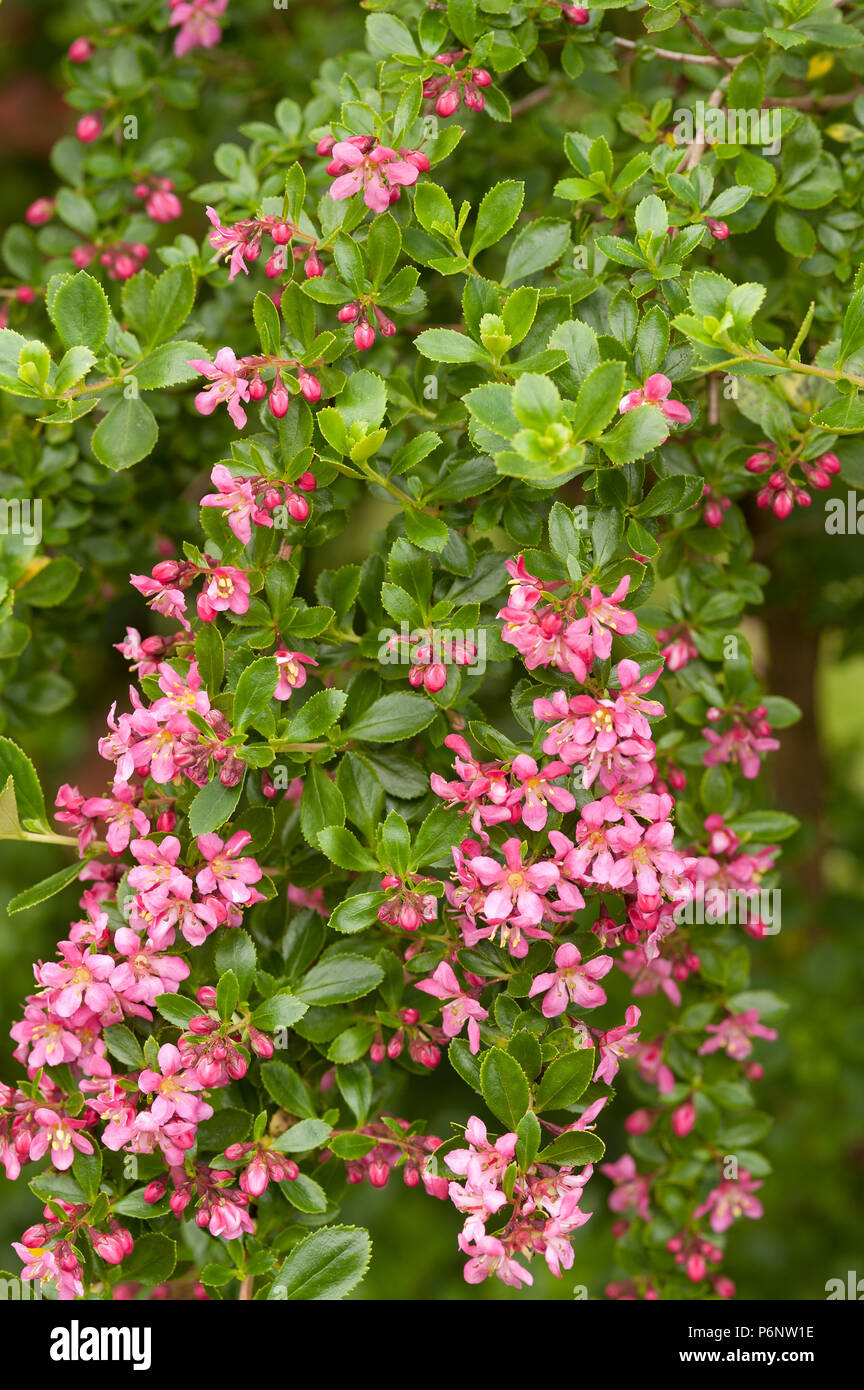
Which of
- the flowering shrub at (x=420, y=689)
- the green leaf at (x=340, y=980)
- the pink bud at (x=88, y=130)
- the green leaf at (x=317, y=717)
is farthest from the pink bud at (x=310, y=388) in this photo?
the pink bud at (x=88, y=130)

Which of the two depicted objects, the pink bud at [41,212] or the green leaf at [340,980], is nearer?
the green leaf at [340,980]

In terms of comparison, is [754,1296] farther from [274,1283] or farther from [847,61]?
[847,61]

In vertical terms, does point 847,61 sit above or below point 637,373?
above

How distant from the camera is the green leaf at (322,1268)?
91cm

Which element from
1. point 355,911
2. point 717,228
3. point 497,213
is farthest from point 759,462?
point 355,911

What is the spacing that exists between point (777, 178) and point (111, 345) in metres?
0.62

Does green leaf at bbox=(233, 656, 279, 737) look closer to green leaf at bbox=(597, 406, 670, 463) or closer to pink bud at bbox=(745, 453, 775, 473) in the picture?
green leaf at bbox=(597, 406, 670, 463)

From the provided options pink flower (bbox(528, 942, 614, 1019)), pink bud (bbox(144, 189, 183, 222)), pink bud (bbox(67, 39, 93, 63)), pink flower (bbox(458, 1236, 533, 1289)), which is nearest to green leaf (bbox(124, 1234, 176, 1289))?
pink flower (bbox(458, 1236, 533, 1289))

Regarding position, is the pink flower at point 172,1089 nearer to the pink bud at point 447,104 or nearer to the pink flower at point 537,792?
the pink flower at point 537,792

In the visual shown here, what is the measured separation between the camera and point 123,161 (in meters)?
1.37

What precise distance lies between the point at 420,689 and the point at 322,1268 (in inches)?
17.5

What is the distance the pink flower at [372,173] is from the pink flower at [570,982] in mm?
590

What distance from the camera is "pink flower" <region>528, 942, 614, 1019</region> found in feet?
2.88

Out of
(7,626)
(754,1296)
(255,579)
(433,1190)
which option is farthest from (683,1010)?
(754,1296)
